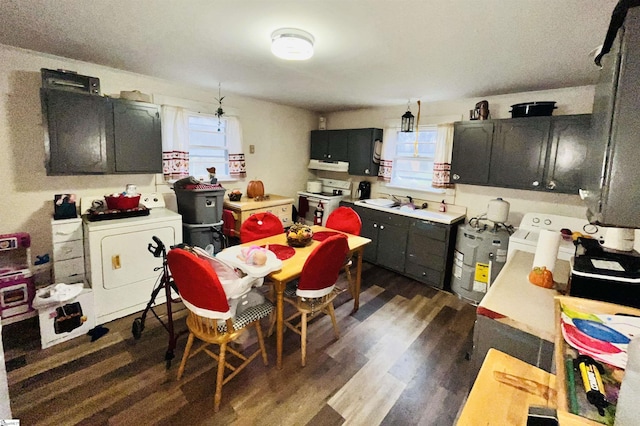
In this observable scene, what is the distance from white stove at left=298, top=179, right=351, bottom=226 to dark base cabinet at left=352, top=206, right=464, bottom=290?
23.8 inches

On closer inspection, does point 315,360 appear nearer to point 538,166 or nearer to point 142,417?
point 142,417

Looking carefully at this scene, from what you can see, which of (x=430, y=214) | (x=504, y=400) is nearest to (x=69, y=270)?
(x=504, y=400)

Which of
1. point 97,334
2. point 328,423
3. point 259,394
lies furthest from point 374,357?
point 97,334

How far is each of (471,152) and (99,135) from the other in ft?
12.8

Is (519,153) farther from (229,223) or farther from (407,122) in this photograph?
(229,223)

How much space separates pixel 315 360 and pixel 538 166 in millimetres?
2845

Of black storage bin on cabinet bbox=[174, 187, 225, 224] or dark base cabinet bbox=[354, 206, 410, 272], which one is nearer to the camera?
black storage bin on cabinet bbox=[174, 187, 225, 224]

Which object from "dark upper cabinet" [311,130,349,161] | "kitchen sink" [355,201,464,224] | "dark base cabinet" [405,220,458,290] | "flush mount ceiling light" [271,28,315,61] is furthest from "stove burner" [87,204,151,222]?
"dark base cabinet" [405,220,458,290]

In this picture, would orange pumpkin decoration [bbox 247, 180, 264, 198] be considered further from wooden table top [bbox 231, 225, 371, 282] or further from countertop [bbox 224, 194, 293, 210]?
wooden table top [bbox 231, 225, 371, 282]

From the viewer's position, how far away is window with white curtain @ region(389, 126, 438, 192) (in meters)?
4.04

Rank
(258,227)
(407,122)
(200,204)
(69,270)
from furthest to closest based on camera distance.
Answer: (407,122), (200,204), (258,227), (69,270)

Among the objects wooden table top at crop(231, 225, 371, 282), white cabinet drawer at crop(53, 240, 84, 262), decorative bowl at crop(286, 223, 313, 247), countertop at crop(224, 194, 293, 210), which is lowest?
white cabinet drawer at crop(53, 240, 84, 262)

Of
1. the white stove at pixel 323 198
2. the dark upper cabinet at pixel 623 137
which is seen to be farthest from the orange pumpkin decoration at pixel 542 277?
the white stove at pixel 323 198

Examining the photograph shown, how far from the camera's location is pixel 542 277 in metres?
1.62
